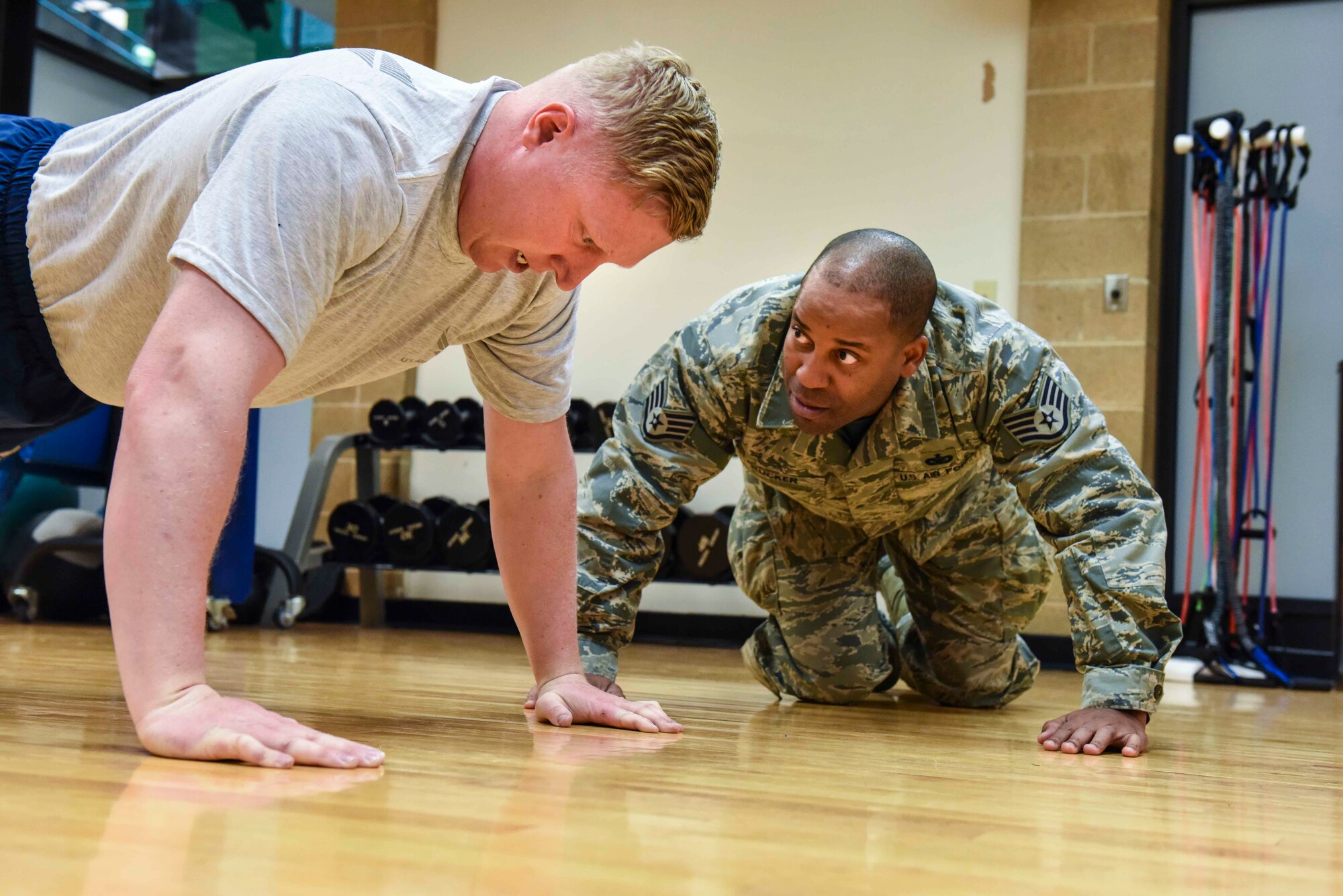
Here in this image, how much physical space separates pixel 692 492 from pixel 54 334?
104 centimetres

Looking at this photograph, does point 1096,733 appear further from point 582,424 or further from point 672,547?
point 582,424

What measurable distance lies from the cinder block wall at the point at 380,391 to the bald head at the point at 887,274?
12.5 feet

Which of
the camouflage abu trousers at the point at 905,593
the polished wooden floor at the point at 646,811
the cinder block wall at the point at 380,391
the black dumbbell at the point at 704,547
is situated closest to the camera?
the polished wooden floor at the point at 646,811

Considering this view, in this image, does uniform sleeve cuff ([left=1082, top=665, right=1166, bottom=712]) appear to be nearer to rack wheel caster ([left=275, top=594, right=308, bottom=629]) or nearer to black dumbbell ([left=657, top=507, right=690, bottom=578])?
black dumbbell ([left=657, top=507, right=690, bottom=578])

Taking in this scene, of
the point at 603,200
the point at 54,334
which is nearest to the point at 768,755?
the point at 603,200

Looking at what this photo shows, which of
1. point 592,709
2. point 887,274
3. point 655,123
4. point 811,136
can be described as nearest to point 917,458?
point 887,274

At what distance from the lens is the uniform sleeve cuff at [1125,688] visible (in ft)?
6.03

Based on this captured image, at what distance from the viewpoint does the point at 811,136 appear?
5184 mm

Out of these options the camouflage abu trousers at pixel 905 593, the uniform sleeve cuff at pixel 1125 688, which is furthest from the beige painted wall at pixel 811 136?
the uniform sleeve cuff at pixel 1125 688

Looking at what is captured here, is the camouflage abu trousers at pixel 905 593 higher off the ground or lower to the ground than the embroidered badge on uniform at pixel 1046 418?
lower

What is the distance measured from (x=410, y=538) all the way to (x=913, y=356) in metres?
3.30

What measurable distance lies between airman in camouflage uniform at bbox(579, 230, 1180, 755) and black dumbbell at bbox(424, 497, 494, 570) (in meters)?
2.40

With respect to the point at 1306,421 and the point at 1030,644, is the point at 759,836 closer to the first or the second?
the point at 1030,644

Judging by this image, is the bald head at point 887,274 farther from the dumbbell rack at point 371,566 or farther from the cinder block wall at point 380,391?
the cinder block wall at point 380,391
